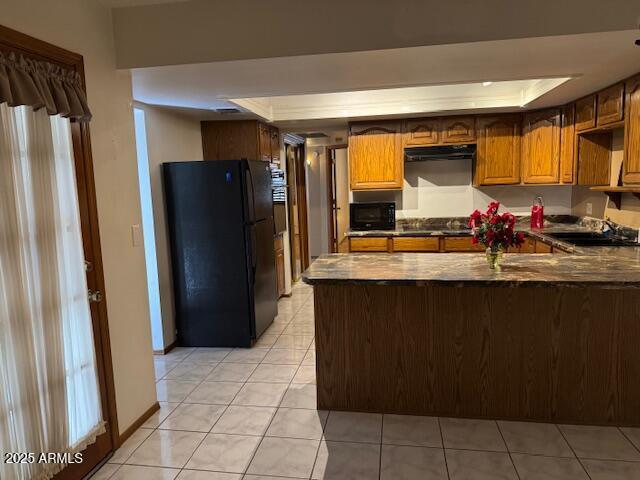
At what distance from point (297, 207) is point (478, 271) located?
4293mm

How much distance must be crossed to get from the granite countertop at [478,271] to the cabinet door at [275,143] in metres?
2.46

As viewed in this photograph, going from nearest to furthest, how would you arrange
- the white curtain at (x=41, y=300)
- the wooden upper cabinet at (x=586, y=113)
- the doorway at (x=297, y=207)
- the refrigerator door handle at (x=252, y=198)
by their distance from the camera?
the white curtain at (x=41, y=300) → the wooden upper cabinet at (x=586, y=113) → the refrigerator door handle at (x=252, y=198) → the doorway at (x=297, y=207)

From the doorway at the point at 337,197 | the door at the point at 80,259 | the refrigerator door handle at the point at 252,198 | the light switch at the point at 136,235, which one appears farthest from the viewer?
the doorway at the point at 337,197

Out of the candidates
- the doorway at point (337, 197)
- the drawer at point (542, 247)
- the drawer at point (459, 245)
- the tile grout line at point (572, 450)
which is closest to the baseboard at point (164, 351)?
the drawer at point (459, 245)

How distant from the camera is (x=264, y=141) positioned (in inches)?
190

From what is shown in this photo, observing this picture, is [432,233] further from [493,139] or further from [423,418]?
[423,418]

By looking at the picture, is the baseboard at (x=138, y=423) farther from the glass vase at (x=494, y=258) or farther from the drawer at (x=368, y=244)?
the drawer at (x=368, y=244)

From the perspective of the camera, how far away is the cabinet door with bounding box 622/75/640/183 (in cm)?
299

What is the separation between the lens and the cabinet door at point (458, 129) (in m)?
4.81

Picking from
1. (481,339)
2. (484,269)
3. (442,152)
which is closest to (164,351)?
(481,339)

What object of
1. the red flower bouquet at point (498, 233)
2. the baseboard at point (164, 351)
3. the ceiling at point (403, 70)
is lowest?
the baseboard at point (164, 351)

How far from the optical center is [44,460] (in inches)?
74.0

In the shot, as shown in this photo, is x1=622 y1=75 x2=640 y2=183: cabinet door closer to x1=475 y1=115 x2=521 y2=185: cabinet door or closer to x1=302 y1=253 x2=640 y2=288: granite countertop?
x1=302 y1=253 x2=640 y2=288: granite countertop

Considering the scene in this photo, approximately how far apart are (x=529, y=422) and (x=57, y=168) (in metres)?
2.92
